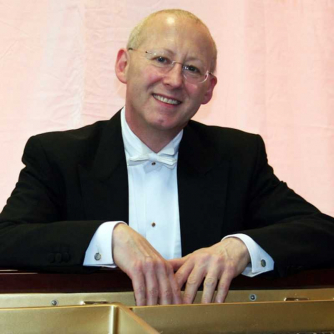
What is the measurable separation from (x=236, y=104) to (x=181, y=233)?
124 cm

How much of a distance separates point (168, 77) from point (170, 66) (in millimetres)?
40

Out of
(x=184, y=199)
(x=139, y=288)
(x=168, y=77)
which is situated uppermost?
(x=168, y=77)

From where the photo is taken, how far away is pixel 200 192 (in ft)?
6.81

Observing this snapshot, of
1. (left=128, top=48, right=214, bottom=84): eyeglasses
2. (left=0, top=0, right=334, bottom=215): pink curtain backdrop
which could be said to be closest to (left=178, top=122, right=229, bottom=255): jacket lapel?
(left=128, top=48, right=214, bottom=84): eyeglasses

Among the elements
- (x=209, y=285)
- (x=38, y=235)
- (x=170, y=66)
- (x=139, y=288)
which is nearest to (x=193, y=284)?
(x=209, y=285)

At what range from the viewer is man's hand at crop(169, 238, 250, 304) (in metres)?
1.35

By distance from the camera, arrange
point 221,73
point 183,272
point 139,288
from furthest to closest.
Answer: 1. point 221,73
2. point 183,272
3. point 139,288

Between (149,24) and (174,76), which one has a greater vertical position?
(149,24)

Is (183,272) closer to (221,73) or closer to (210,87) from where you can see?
(210,87)

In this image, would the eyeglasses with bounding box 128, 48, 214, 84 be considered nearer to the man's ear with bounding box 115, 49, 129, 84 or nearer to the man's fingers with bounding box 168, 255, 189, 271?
the man's ear with bounding box 115, 49, 129, 84

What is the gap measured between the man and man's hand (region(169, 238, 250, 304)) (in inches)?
5.9

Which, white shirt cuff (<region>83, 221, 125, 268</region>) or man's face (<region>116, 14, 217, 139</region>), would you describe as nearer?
white shirt cuff (<region>83, 221, 125, 268</region>)

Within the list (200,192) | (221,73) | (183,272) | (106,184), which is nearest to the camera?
(183,272)

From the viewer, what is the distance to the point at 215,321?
3.26 feet
